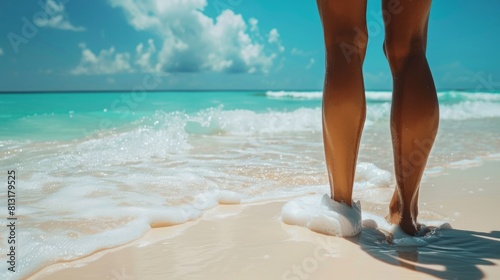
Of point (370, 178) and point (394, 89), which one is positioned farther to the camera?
point (370, 178)

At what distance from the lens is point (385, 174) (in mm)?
3123

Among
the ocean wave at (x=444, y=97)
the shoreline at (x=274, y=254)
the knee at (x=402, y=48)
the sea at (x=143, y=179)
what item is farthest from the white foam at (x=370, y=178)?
the ocean wave at (x=444, y=97)

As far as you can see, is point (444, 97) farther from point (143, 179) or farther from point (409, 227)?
point (409, 227)

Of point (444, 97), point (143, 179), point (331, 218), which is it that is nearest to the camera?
point (331, 218)

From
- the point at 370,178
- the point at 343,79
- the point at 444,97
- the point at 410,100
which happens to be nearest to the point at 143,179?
the point at 370,178

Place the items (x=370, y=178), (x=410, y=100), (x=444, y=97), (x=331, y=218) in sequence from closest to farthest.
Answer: (x=410, y=100), (x=331, y=218), (x=370, y=178), (x=444, y=97)

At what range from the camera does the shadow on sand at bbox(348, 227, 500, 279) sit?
1.40m

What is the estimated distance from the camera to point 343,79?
1687 millimetres

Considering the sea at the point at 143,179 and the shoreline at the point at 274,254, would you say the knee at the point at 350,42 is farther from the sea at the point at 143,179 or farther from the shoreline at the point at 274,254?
the sea at the point at 143,179

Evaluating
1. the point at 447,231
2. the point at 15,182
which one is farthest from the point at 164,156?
the point at 447,231

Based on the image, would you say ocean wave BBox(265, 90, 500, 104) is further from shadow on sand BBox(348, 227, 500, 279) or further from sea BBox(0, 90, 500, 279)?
shadow on sand BBox(348, 227, 500, 279)

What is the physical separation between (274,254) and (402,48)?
3.11 feet

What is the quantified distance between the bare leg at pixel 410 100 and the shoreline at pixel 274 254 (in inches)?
9.3

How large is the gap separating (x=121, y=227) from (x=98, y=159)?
2.28 metres
